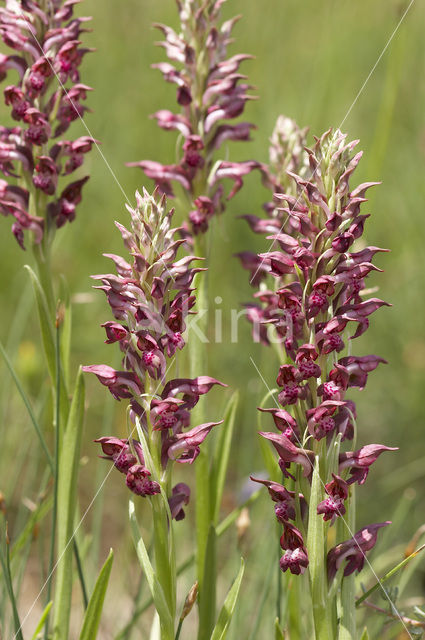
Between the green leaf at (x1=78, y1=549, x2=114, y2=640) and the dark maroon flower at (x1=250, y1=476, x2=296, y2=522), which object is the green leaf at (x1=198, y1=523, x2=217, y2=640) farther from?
the dark maroon flower at (x1=250, y1=476, x2=296, y2=522)

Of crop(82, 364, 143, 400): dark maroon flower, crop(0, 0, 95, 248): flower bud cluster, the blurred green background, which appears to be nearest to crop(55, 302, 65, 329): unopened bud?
crop(0, 0, 95, 248): flower bud cluster

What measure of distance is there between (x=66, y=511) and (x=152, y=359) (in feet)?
2.47

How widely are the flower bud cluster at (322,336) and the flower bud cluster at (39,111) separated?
0.96 meters

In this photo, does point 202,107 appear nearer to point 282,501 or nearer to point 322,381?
point 322,381

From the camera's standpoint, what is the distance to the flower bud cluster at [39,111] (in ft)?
8.34

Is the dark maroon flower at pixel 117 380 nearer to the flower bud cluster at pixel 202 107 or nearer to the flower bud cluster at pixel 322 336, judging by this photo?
the flower bud cluster at pixel 322 336

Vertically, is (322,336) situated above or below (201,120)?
below

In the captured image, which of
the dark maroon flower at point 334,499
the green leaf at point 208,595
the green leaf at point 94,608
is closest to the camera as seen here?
the dark maroon flower at point 334,499

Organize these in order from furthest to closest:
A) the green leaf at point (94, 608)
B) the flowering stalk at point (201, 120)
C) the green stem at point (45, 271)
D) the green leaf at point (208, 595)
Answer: the flowering stalk at point (201, 120), the green stem at point (45, 271), the green leaf at point (208, 595), the green leaf at point (94, 608)

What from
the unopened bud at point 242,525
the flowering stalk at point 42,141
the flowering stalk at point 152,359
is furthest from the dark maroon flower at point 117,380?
the unopened bud at point 242,525

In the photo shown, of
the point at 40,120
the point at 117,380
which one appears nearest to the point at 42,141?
the point at 40,120

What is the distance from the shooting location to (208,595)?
257 centimetres

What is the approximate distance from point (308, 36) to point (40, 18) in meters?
5.41

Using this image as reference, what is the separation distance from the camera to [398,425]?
16.0 ft
